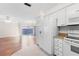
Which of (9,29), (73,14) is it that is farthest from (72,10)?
(9,29)

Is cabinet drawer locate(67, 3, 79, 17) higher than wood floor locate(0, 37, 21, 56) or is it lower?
higher

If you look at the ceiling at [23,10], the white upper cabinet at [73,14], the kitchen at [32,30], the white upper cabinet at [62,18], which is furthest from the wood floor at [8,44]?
the white upper cabinet at [73,14]

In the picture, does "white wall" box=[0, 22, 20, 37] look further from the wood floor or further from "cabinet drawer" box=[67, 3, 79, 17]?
"cabinet drawer" box=[67, 3, 79, 17]

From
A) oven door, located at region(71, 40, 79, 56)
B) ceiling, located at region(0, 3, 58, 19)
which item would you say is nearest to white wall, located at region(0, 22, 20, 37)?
ceiling, located at region(0, 3, 58, 19)

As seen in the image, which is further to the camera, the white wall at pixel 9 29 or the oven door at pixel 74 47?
the white wall at pixel 9 29

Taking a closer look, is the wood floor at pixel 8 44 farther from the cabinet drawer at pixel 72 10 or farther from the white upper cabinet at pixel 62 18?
the cabinet drawer at pixel 72 10

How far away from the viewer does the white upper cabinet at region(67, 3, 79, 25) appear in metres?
2.21

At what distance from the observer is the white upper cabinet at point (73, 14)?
2213 millimetres

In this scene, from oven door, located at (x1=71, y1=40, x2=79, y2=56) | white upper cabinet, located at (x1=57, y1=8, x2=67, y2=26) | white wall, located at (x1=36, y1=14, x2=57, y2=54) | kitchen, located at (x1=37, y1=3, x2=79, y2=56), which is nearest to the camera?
oven door, located at (x1=71, y1=40, x2=79, y2=56)

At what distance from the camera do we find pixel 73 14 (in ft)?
7.70

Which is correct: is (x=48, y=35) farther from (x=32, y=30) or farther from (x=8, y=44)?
(x=8, y=44)

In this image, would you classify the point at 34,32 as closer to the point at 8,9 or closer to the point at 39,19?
the point at 39,19

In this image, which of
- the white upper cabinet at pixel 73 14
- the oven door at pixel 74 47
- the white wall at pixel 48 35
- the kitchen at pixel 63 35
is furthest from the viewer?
the white wall at pixel 48 35

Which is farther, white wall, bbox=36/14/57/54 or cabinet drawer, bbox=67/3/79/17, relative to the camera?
white wall, bbox=36/14/57/54
